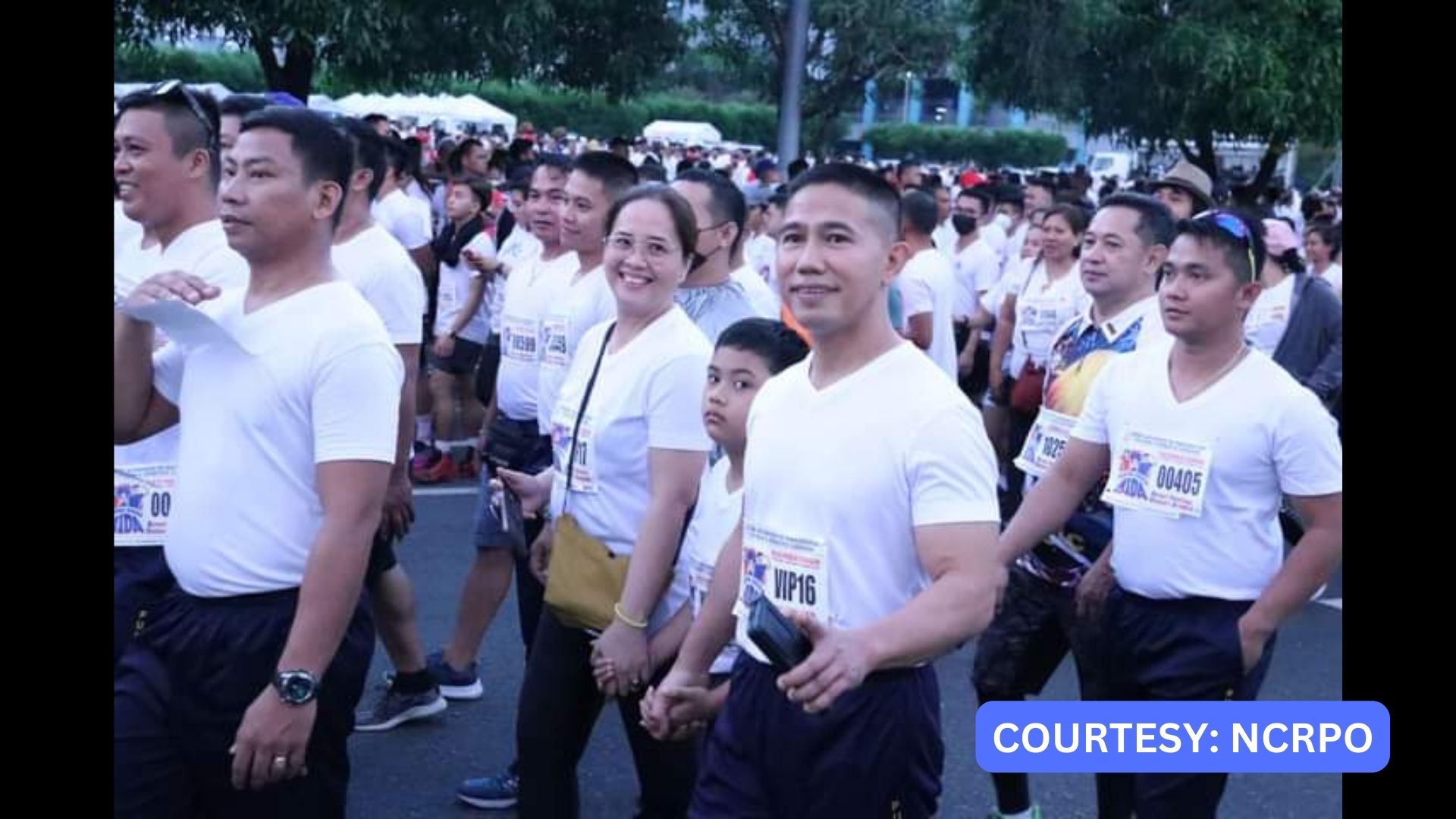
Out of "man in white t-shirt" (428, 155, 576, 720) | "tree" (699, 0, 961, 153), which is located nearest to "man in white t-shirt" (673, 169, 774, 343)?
"man in white t-shirt" (428, 155, 576, 720)

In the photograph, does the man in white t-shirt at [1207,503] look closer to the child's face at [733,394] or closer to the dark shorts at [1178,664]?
the dark shorts at [1178,664]

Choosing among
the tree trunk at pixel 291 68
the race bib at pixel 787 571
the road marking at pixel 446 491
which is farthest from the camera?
the tree trunk at pixel 291 68

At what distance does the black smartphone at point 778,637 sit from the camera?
2.89 metres

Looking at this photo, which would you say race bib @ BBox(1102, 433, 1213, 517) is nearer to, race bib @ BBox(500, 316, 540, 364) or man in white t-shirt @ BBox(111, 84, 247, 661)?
man in white t-shirt @ BBox(111, 84, 247, 661)

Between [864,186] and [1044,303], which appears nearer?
[864,186]

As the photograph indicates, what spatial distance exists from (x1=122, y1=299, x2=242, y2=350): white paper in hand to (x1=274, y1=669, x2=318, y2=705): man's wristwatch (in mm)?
614

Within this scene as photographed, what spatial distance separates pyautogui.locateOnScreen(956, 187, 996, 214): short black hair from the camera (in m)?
13.0

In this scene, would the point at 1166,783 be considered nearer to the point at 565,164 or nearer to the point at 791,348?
the point at 791,348

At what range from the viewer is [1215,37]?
1772cm

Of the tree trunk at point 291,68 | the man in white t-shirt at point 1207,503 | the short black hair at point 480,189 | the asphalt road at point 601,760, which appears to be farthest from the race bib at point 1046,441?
the tree trunk at point 291,68

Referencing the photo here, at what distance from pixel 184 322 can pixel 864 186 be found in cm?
129

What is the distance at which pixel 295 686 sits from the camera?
3184 mm

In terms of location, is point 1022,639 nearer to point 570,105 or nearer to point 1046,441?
point 1046,441

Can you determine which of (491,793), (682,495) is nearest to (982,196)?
(491,793)
